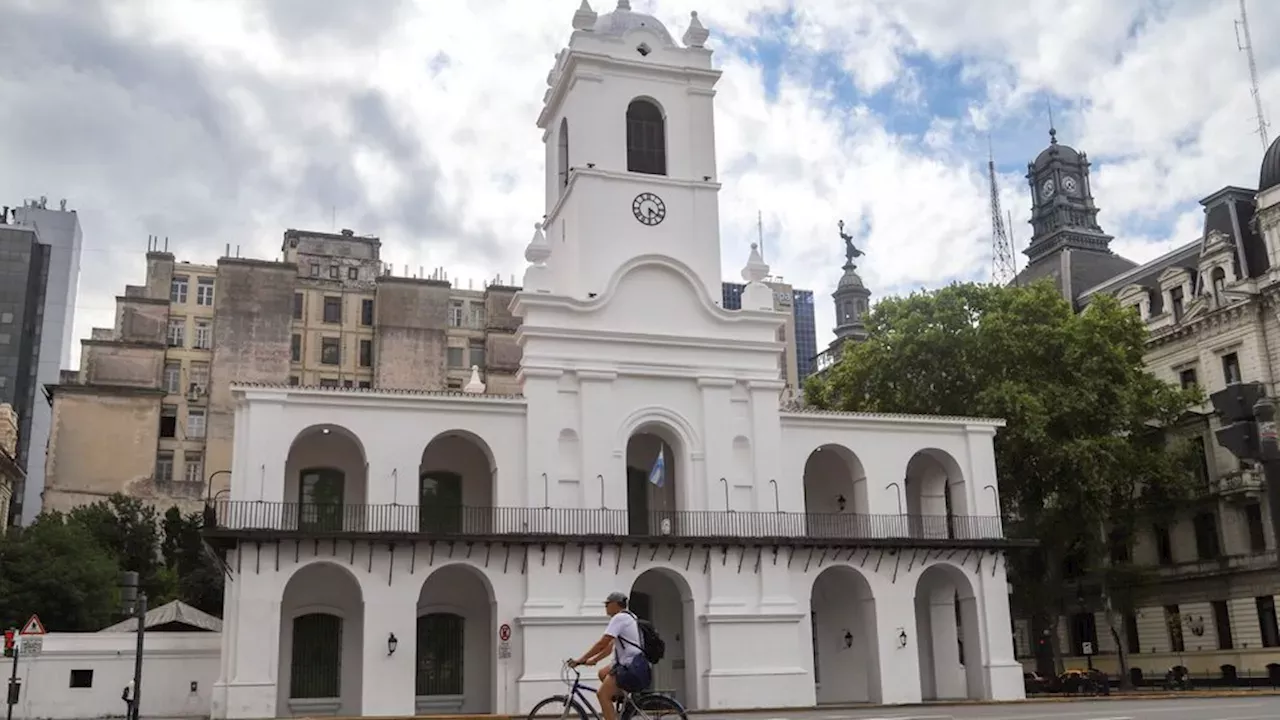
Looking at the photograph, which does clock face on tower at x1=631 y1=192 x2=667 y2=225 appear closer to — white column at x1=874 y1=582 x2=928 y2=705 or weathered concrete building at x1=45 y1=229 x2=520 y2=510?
white column at x1=874 y1=582 x2=928 y2=705

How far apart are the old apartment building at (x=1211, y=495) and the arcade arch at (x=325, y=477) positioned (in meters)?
Answer: 29.6

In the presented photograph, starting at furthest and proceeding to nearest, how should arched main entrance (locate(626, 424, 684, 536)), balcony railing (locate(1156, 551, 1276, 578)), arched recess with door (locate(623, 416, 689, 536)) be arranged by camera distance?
balcony railing (locate(1156, 551, 1276, 578)) < arched main entrance (locate(626, 424, 684, 536)) < arched recess with door (locate(623, 416, 689, 536))

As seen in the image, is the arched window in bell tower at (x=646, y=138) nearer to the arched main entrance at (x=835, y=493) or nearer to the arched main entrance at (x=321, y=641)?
the arched main entrance at (x=835, y=493)

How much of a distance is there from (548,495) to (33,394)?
83739 mm

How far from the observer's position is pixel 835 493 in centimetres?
3822

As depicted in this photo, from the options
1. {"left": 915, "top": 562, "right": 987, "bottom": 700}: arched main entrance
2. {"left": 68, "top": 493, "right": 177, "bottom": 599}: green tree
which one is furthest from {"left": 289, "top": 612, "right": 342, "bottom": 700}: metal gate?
{"left": 68, "top": 493, "right": 177, "bottom": 599}: green tree

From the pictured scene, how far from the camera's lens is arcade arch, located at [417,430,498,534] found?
111 feet

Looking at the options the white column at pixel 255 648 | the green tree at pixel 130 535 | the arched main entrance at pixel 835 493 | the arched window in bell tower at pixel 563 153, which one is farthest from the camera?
the green tree at pixel 130 535

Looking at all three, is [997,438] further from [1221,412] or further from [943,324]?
[1221,412]

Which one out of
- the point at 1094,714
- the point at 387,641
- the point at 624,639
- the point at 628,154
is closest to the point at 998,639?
the point at 1094,714

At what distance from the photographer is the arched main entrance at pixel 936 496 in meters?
36.7

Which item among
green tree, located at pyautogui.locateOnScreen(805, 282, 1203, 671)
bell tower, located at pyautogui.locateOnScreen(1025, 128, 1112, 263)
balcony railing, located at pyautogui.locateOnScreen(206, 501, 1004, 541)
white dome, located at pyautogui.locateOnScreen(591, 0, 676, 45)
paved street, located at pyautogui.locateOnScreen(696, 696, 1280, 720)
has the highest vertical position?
bell tower, located at pyautogui.locateOnScreen(1025, 128, 1112, 263)

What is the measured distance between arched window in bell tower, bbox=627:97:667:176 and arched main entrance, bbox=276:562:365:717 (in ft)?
48.6

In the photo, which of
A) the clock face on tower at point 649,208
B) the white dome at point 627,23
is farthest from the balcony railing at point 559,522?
the white dome at point 627,23
